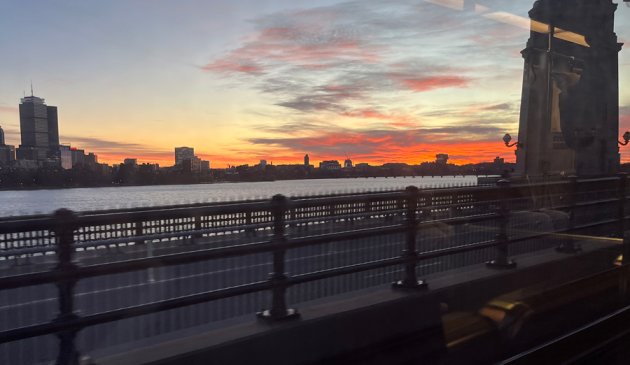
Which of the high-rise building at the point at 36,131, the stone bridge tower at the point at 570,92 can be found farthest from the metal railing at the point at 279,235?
the stone bridge tower at the point at 570,92

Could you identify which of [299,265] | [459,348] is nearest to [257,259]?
[299,265]

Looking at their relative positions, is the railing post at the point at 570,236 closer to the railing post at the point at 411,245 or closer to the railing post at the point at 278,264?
the railing post at the point at 411,245

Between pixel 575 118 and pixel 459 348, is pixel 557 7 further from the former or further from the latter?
pixel 459 348

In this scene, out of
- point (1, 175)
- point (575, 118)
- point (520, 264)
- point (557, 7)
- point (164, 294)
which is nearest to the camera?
point (164, 294)

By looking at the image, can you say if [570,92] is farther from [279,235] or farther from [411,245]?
[279,235]

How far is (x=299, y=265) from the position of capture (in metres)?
6.75

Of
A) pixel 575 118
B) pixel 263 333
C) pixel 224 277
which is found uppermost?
pixel 575 118

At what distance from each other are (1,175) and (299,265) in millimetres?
3857

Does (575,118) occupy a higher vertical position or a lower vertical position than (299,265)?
higher

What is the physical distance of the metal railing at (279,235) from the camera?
11.9ft

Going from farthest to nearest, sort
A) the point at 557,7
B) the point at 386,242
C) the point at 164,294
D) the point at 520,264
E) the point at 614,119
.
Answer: the point at 614,119
the point at 557,7
the point at 520,264
the point at 386,242
the point at 164,294

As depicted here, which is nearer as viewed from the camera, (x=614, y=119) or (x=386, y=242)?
(x=386, y=242)

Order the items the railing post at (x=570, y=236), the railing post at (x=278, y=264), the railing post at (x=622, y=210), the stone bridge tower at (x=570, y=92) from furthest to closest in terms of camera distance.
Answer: the stone bridge tower at (x=570, y=92), the railing post at (x=622, y=210), the railing post at (x=570, y=236), the railing post at (x=278, y=264)

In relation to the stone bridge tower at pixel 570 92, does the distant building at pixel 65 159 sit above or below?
below
